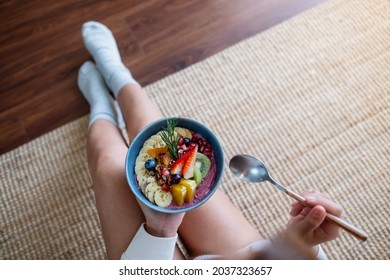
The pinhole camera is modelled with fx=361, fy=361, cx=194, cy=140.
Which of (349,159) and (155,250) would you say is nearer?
(155,250)

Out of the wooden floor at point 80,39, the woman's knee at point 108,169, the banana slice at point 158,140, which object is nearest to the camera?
the banana slice at point 158,140

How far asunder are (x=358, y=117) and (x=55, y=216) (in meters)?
0.95

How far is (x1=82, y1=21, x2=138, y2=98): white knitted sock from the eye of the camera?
1072 mm

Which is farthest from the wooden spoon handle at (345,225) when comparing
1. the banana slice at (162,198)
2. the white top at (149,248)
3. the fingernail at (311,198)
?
the banana slice at (162,198)

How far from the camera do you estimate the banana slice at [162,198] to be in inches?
25.3

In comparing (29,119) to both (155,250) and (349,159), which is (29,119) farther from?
(349,159)

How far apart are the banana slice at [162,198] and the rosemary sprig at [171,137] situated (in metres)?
0.07

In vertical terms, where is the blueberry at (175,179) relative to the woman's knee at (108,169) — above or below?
above

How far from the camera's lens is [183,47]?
123 centimetres

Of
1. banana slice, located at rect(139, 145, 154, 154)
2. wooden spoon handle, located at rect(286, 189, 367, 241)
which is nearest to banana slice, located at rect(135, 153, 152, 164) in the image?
banana slice, located at rect(139, 145, 154, 154)

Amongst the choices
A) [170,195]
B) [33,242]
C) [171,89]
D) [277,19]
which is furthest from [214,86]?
[33,242]

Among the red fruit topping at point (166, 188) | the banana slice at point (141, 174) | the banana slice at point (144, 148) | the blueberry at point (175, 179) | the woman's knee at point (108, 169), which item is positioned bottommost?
the woman's knee at point (108, 169)

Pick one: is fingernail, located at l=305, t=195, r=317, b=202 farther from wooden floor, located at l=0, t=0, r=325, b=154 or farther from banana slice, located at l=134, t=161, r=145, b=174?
wooden floor, located at l=0, t=0, r=325, b=154

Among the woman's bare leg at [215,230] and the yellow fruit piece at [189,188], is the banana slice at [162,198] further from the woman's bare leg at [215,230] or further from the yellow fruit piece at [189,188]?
the woman's bare leg at [215,230]
